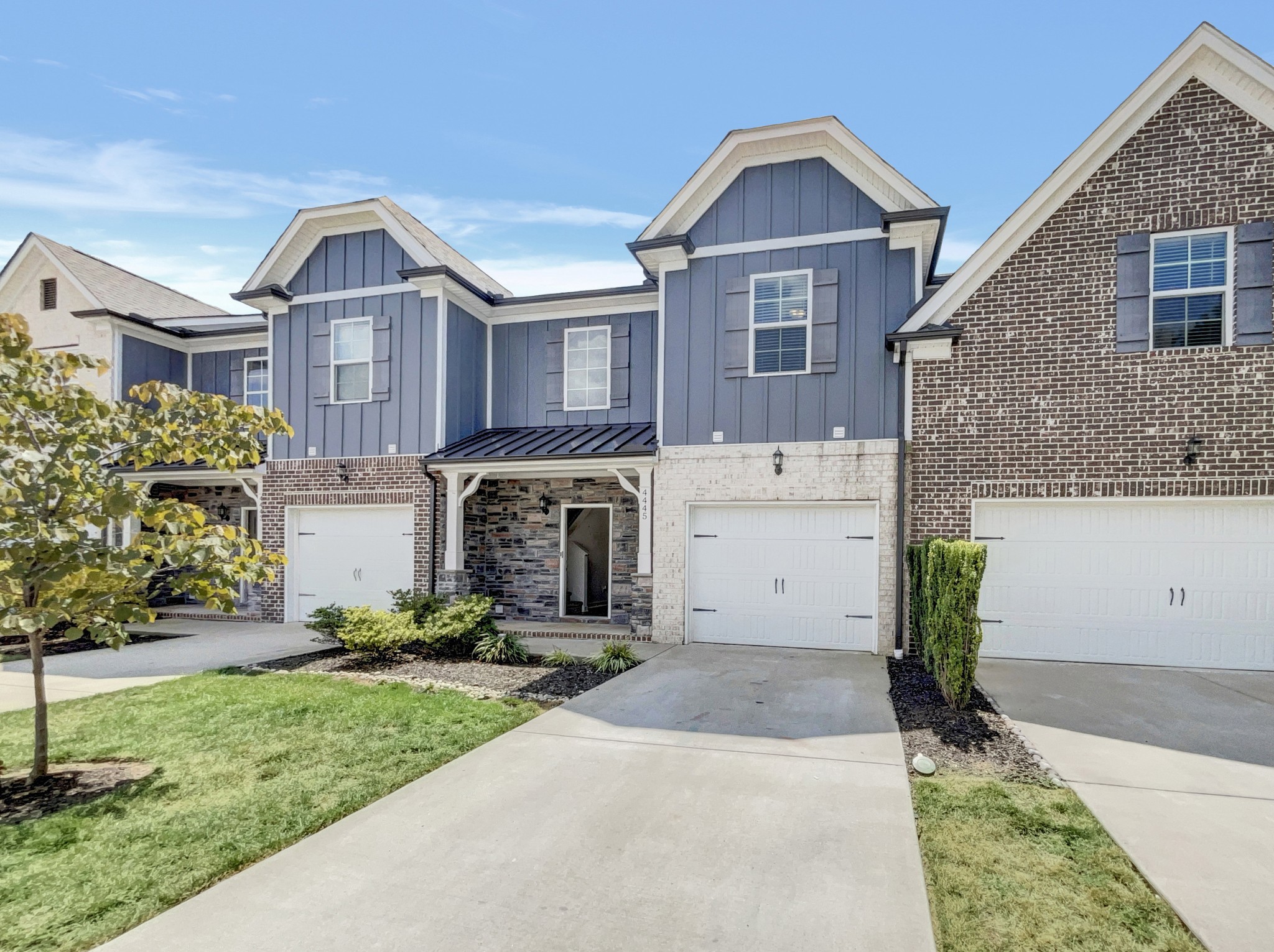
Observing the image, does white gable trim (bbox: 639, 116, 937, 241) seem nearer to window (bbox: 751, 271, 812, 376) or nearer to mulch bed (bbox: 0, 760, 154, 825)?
window (bbox: 751, 271, 812, 376)

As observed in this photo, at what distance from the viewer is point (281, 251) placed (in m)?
12.6

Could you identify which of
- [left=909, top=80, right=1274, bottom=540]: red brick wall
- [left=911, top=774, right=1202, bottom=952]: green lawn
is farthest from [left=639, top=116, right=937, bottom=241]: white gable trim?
[left=911, top=774, right=1202, bottom=952]: green lawn

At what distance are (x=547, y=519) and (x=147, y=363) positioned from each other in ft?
29.5

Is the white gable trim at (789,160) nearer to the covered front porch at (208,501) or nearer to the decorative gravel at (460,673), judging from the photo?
the decorative gravel at (460,673)

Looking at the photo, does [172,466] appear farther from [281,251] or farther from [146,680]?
[146,680]

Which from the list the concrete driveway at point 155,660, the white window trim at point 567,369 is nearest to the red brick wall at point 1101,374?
the white window trim at point 567,369

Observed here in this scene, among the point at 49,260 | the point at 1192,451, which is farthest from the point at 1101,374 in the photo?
the point at 49,260

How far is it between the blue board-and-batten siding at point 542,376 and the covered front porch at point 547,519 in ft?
0.80

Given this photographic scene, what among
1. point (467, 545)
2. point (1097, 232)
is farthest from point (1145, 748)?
point (467, 545)

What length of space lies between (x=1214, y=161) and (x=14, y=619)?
12.6 metres

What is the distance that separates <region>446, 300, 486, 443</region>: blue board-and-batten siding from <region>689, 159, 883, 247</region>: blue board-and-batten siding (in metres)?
4.31

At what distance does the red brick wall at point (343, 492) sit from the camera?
11.9m

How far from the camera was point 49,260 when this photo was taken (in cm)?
1464

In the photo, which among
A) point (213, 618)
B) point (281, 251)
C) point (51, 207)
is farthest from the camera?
point (213, 618)
